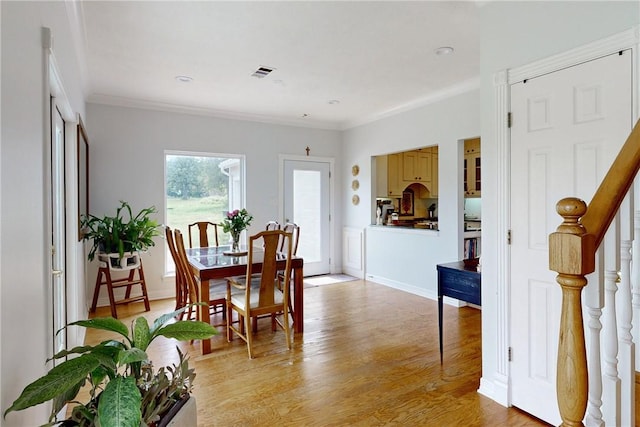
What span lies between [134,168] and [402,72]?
138 inches

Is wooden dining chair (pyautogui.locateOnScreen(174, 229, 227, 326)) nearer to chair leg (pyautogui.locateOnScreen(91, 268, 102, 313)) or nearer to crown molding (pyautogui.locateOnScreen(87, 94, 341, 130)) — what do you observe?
chair leg (pyautogui.locateOnScreen(91, 268, 102, 313))

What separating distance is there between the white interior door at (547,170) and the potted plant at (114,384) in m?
1.88

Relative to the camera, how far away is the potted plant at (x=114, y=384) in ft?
2.97

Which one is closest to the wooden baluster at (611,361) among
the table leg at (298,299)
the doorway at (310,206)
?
the table leg at (298,299)

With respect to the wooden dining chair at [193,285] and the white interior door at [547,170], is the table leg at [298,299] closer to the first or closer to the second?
the wooden dining chair at [193,285]

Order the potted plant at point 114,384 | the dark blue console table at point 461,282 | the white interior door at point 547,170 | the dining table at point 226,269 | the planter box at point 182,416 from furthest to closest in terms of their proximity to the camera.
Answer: the dining table at point 226,269, the dark blue console table at point 461,282, the white interior door at point 547,170, the planter box at point 182,416, the potted plant at point 114,384

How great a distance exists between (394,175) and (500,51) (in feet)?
12.5

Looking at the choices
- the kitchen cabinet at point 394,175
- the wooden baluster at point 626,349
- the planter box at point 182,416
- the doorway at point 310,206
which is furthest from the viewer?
the kitchen cabinet at point 394,175

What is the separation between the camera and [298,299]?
11.7ft

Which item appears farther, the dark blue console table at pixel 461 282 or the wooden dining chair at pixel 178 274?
the wooden dining chair at pixel 178 274

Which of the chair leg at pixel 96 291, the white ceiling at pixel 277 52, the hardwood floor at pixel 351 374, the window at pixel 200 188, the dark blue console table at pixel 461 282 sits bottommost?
the hardwood floor at pixel 351 374

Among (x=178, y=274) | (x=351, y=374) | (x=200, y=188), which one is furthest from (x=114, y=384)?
(x=200, y=188)

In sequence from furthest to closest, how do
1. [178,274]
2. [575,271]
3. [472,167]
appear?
1. [472,167]
2. [178,274]
3. [575,271]

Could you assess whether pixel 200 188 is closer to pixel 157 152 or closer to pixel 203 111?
pixel 157 152
